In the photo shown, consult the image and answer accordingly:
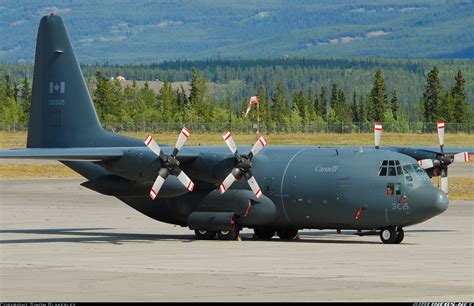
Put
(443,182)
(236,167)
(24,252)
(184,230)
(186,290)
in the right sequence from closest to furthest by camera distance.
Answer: (186,290) → (24,252) → (236,167) → (443,182) → (184,230)

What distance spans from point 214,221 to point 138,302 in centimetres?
1768

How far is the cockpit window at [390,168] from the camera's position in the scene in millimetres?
39312

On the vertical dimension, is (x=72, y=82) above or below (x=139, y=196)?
above

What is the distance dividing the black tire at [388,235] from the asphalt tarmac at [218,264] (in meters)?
0.30

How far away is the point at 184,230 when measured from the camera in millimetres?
48062

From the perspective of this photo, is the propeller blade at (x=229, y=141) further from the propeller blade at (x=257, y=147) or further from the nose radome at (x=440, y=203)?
the nose radome at (x=440, y=203)

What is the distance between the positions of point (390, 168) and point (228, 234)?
632cm

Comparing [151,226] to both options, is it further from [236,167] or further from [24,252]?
[24,252]

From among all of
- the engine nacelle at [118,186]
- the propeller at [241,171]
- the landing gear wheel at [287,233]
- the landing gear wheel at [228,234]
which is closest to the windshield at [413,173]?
the propeller at [241,171]

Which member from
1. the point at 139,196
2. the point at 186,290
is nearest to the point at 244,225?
the point at 139,196

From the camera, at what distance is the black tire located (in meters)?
39.7

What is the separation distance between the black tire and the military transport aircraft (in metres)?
0.03

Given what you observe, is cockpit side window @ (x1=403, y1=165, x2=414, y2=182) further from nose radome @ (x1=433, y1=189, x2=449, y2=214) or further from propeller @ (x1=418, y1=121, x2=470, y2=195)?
propeller @ (x1=418, y1=121, x2=470, y2=195)

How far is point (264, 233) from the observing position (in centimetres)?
4309
